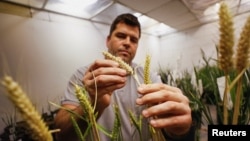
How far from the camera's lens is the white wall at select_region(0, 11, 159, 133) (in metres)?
2.18

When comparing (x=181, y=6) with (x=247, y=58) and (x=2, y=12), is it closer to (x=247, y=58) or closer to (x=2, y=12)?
(x=2, y=12)

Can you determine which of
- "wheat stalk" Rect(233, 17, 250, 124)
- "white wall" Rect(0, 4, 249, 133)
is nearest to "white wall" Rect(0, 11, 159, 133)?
"white wall" Rect(0, 4, 249, 133)

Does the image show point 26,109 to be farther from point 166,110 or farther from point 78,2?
point 78,2

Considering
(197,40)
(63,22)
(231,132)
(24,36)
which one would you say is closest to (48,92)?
(24,36)

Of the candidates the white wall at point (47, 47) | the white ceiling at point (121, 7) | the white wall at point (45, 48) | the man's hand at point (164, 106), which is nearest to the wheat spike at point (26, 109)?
the man's hand at point (164, 106)

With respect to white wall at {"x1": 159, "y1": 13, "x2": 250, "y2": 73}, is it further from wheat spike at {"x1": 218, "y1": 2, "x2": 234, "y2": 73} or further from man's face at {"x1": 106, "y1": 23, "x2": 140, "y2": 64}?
wheat spike at {"x1": 218, "y1": 2, "x2": 234, "y2": 73}

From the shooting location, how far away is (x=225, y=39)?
6.3 inches

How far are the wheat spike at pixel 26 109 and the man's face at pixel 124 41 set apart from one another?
0.83m

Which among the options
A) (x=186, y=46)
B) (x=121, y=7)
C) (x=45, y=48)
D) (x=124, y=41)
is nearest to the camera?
(x=124, y=41)

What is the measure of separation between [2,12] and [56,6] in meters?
0.64

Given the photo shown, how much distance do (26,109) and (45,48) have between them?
2557mm

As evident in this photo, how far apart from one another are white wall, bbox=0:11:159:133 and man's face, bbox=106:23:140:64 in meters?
0.98

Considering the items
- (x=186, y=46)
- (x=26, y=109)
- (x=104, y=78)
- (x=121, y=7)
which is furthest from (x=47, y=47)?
(x=186, y=46)

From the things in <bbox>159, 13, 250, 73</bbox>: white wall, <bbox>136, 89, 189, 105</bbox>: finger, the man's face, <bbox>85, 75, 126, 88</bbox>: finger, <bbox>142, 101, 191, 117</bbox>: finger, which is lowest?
<bbox>142, 101, 191, 117</bbox>: finger
